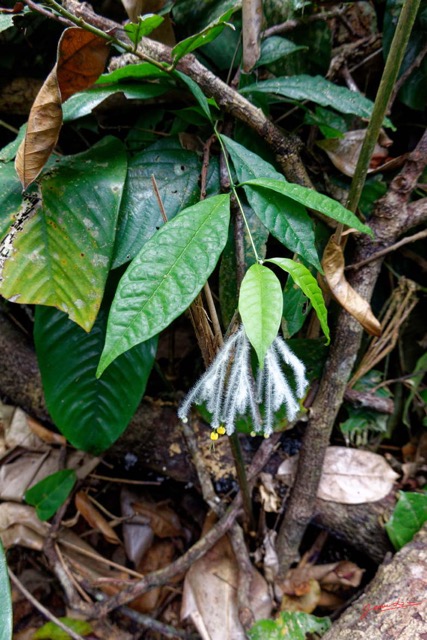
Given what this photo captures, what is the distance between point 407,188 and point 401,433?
692 millimetres

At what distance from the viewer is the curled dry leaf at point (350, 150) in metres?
1.07

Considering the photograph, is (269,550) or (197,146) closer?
(197,146)

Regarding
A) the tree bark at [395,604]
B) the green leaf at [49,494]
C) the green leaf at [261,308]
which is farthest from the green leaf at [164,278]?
the green leaf at [49,494]

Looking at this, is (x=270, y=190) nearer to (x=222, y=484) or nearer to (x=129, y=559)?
(x=222, y=484)

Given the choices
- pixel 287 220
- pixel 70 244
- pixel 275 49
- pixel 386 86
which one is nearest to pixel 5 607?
pixel 70 244

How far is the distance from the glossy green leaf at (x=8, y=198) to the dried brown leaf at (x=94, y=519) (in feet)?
2.76

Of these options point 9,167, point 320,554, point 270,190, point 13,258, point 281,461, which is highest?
point 9,167

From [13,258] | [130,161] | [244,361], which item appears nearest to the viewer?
[244,361]

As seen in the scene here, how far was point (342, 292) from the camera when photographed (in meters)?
0.95

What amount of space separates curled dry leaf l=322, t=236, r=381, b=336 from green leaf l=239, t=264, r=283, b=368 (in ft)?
1.07

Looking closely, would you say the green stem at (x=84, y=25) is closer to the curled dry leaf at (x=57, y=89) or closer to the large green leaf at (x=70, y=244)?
the curled dry leaf at (x=57, y=89)

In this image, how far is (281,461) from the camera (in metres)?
1.21

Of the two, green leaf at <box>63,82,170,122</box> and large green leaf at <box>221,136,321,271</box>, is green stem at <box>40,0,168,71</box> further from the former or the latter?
large green leaf at <box>221,136,321,271</box>

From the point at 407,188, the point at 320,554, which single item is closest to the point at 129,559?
the point at 320,554
